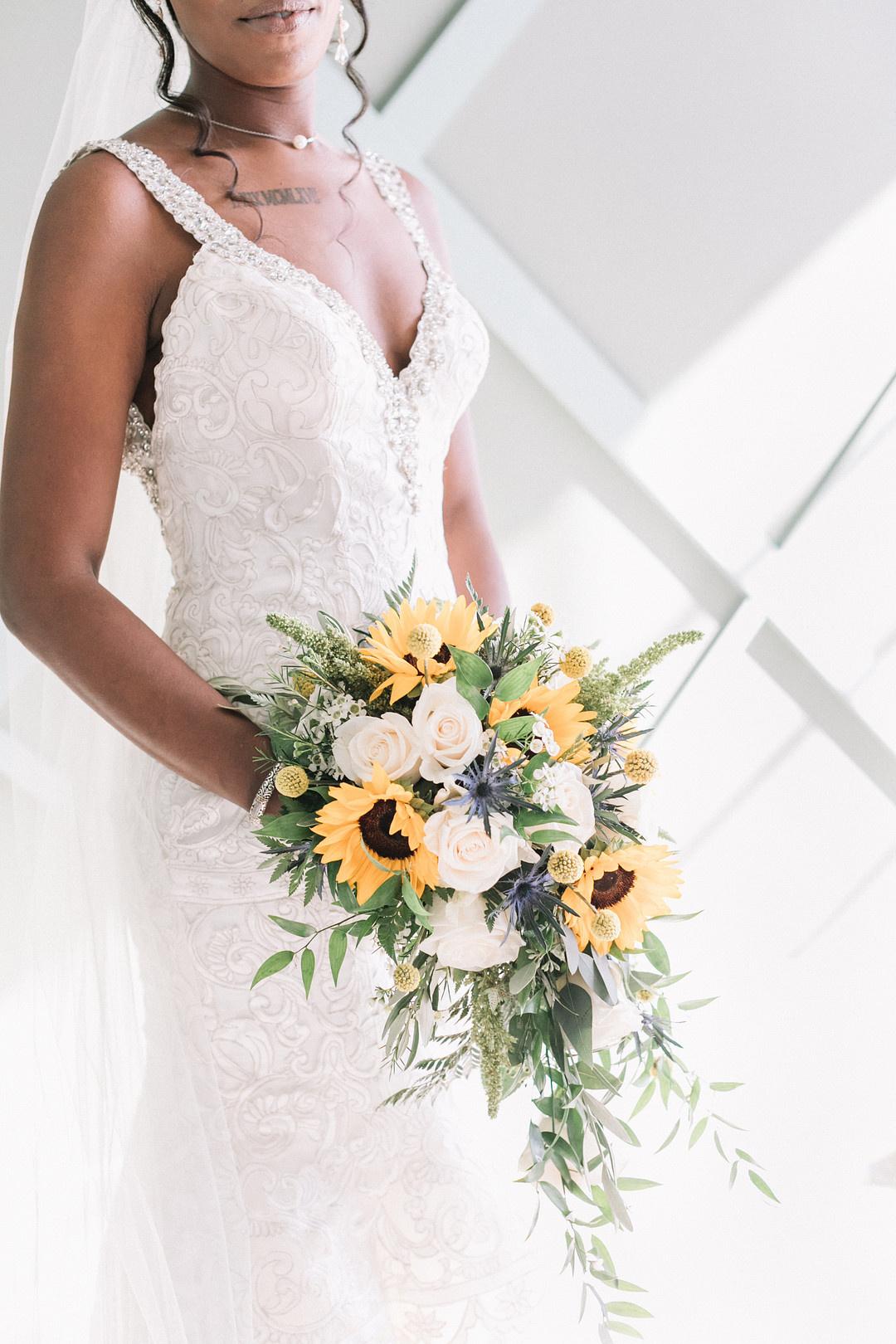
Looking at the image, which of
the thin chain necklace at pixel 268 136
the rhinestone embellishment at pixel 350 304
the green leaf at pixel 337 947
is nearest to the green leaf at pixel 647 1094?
the green leaf at pixel 337 947

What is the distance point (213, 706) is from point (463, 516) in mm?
700

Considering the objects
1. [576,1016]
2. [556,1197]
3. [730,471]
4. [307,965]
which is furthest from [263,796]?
[730,471]

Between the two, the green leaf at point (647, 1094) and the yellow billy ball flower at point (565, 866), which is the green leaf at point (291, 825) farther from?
the green leaf at point (647, 1094)

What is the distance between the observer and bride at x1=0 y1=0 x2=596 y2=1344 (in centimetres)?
132

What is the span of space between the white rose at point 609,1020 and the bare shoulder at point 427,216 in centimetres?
117

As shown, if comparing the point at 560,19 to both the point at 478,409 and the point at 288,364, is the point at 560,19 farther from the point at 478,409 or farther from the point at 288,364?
the point at 288,364

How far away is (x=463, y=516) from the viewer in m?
1.90

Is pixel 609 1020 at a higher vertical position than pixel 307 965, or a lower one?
higher

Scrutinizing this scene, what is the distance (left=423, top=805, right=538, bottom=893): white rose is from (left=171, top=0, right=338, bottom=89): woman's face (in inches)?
41.5

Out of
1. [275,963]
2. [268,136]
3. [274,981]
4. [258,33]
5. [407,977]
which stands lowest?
[274,981]

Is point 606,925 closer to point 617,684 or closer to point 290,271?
point 617,684

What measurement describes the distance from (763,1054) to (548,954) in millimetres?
1724

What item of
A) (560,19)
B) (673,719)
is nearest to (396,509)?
(673,719)

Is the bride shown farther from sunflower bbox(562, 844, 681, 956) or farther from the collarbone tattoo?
sunflower bbox(562, 844, 681, 956)
